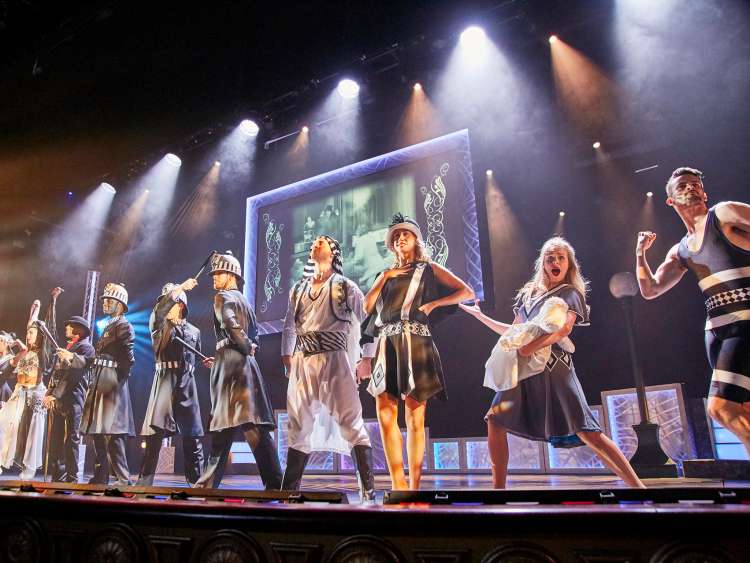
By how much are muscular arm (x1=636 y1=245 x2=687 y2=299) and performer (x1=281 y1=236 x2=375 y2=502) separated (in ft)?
6.29

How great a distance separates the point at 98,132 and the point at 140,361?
11.0ft

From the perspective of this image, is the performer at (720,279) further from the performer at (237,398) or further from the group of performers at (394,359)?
the performer at (237,398)

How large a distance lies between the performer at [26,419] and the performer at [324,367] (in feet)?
12.9

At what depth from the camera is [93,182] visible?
8.42m

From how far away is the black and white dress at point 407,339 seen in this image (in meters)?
3.44

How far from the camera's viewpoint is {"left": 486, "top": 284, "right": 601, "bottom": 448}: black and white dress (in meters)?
3.15

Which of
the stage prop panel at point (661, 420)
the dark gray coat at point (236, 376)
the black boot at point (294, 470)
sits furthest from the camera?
the stage prop panel at point (661, 420)

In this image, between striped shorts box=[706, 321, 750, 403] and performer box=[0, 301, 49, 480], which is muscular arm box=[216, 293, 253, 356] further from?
performer box=[0, 301, 49, 480]

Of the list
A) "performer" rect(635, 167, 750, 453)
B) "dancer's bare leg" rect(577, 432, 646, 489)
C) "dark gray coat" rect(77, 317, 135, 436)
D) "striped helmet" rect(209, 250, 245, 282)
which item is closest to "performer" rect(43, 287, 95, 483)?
"dark gray coat" rect(77, 317, 135, 436)

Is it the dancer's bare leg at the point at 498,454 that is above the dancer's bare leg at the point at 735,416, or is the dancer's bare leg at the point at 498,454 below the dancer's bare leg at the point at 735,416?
below

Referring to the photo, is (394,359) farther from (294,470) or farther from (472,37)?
(472,37)

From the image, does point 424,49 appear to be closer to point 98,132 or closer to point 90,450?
point 98,132

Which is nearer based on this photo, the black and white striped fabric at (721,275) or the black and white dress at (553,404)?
the black and white striped fabric at (721,275)

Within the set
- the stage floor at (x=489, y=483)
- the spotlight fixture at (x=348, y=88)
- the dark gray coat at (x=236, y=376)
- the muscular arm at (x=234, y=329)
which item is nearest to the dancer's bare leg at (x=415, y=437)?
the stage floor at (x=489, y=483)
